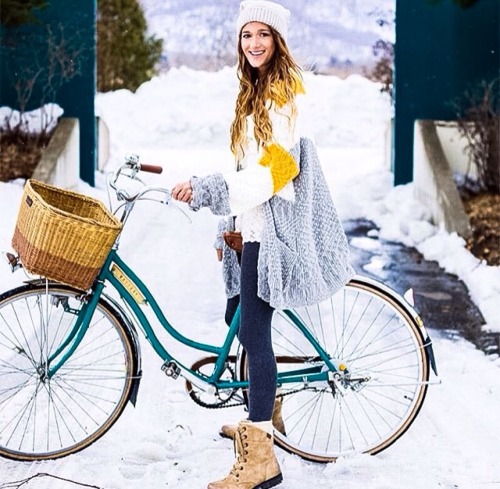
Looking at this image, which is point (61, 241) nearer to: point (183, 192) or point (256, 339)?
point (183, 192)

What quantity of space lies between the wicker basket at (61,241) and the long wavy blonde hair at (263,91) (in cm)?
51

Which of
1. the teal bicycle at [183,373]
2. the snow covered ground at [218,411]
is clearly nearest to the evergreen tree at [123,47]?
the snow covered ground at [218,411]

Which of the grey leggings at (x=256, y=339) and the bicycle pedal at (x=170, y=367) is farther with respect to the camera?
the bicycle pedal at (x=170, y=367)

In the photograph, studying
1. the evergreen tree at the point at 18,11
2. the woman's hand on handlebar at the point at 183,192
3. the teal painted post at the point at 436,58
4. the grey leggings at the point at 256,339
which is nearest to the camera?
the woman's hand on handlebar at the point at 183,192

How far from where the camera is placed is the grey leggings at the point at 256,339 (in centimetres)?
331

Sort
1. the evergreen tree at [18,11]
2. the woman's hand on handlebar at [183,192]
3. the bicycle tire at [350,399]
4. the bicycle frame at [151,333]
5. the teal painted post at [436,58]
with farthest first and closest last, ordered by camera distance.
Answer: the teal painted post at [436,58], the evergreen tree at [18,11], the bicycle tire at [350,399], the bicycle frame at [151,333], the woman's hand on handlebar at [183,192]

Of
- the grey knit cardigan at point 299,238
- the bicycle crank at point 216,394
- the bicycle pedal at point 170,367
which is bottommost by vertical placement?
the bicycle crank at point 216,394

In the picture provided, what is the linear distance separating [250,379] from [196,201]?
0.62 metres

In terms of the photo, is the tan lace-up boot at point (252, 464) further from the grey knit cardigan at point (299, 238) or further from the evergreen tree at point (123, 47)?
the evergreen tree at point (123, 47)

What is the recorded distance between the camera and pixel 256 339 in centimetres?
333

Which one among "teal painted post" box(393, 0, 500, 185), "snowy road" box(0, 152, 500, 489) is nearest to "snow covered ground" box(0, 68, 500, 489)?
"snowy road" box(0, 152, 500, 489)

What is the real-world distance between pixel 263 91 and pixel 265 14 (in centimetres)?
24

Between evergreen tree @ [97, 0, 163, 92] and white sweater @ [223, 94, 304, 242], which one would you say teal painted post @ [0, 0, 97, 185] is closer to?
evergreen tree @ [97, 0, 163, 92]

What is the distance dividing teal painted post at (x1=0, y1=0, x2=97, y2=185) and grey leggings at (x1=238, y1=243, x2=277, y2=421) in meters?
7.53
